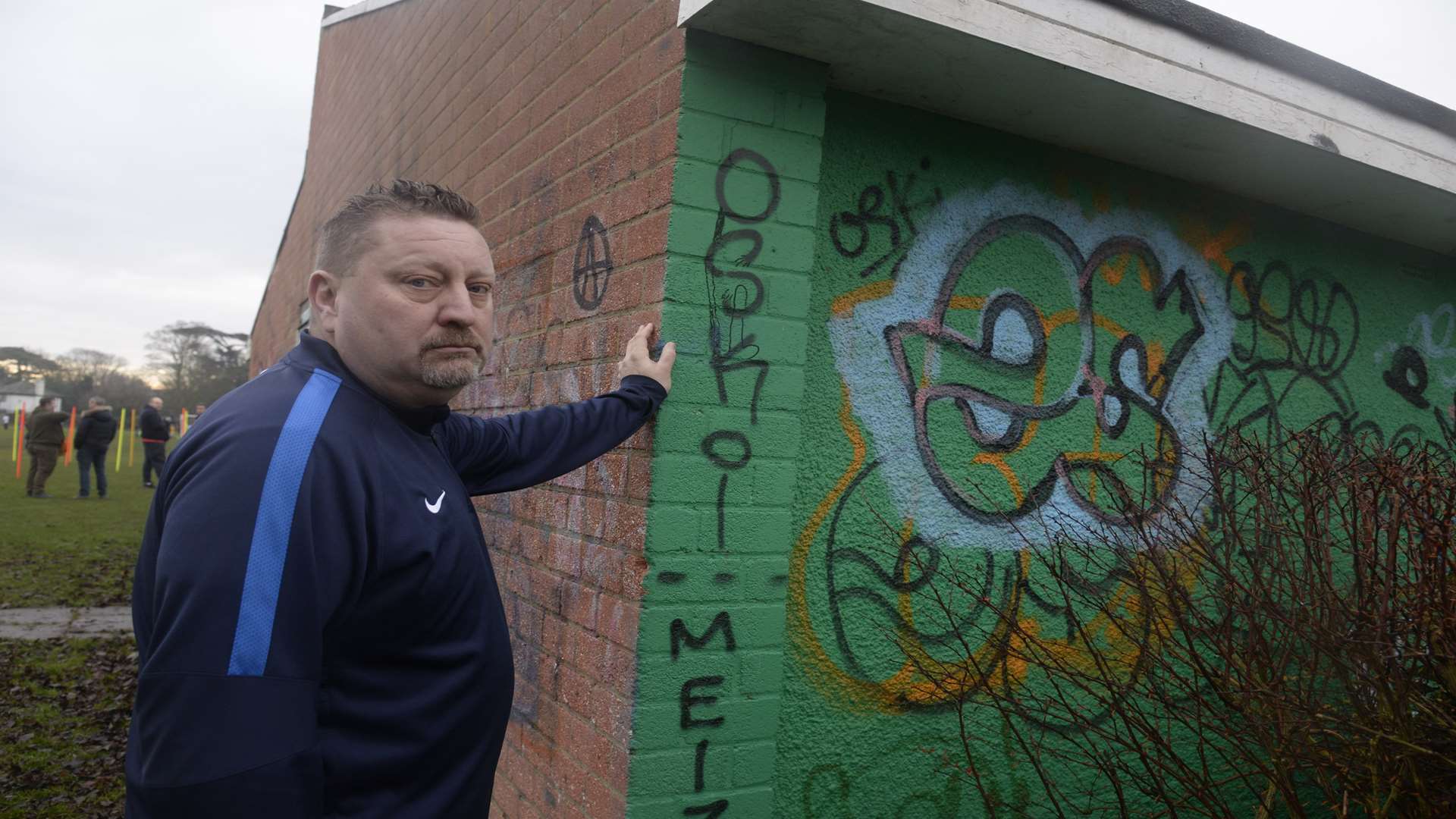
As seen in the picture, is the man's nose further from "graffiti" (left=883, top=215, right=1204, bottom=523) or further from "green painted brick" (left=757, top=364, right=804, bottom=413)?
"graffiti" (left=883, top=215, right=1204, bottom=523)

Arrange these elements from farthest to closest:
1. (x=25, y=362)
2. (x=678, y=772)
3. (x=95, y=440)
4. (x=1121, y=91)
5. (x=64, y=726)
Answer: (x=25, y=362) < (x=95, y=440) < (x=64, y=726) < (x=1121, y=91) < (x=678, y=772)

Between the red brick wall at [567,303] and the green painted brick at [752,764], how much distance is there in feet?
1.09

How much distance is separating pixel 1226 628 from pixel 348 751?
78.3 inches

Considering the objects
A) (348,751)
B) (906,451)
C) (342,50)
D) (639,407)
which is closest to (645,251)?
(639,407)

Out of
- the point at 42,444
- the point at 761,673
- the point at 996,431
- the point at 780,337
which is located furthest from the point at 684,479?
the point at 42,444

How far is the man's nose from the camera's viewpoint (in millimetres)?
2041

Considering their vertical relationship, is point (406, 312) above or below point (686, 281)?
below

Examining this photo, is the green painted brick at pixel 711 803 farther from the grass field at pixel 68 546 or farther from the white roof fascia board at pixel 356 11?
the grass field at pixel 68 546

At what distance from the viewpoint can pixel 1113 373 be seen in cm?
339

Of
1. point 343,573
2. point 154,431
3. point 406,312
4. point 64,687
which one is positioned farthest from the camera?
point 154,431

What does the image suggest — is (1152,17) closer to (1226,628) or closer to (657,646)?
(1226,628)

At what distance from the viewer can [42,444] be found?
47.8ft

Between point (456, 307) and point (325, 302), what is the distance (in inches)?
11.3

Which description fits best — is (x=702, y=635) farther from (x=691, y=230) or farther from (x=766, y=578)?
(x=691, y=230)
